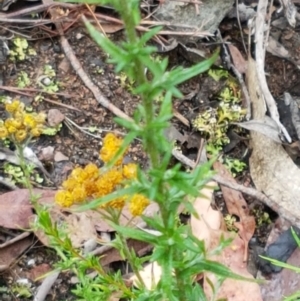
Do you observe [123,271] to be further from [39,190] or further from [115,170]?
[115,170]

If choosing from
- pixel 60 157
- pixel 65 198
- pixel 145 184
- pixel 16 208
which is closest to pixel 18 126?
pixel 65 198

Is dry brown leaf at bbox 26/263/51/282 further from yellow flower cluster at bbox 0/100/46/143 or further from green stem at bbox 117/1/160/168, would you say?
green stem at bbox 117/1/160/168

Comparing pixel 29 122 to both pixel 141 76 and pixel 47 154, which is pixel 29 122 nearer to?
pixel 141 76

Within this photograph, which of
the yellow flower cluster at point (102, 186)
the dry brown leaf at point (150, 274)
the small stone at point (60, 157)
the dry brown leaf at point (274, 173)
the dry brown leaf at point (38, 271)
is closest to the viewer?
the yellow flower cluster at point (102, 186)

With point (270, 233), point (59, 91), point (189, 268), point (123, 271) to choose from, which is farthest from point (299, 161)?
point (189, 268)

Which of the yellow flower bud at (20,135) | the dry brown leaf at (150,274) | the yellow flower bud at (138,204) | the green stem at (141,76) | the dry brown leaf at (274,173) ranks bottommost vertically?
the dry brown leaf at (150,274)

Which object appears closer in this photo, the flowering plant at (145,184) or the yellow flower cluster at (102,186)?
the flowering plant at (145,184)

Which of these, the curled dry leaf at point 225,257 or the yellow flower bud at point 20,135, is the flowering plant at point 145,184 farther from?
the curled dry leaf at point 225,257

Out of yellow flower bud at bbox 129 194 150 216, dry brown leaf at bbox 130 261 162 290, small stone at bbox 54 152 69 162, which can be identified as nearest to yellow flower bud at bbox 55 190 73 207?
yellow flower bud at bbox 129 194 150 216

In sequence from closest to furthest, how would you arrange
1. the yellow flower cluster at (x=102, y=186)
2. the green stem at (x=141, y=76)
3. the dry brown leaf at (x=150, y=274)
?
the green stem at (x=141, y=76)
the yellow flower cluster at (x=102, y=186)
the dry brown leaf at (x=150, y=274)

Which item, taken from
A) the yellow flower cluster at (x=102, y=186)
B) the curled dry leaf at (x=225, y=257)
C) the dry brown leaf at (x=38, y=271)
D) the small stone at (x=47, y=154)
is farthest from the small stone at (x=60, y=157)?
the yellow flower cluster at (x=102, y=186)

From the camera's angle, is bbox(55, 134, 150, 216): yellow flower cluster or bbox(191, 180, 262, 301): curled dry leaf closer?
bbox(55, 134, 150, 216): yellow flower cluster
